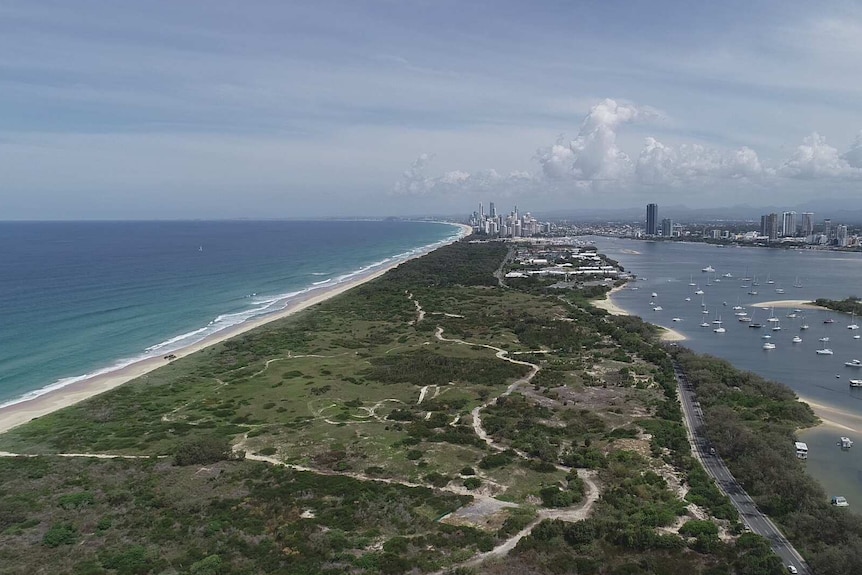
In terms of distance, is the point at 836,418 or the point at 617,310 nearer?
the point at 836,418

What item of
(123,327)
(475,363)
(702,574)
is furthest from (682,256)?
(702,574)

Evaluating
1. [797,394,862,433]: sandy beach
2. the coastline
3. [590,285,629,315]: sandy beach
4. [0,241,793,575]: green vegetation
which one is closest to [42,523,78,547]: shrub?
[0,241,793,575]: green vegetation

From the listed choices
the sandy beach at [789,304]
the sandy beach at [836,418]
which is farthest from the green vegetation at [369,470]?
the sandy beach at [789,304]

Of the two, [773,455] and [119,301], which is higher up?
[773,455]

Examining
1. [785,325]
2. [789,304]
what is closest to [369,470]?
[785,325]

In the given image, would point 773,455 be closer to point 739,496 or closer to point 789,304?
point 739,496
